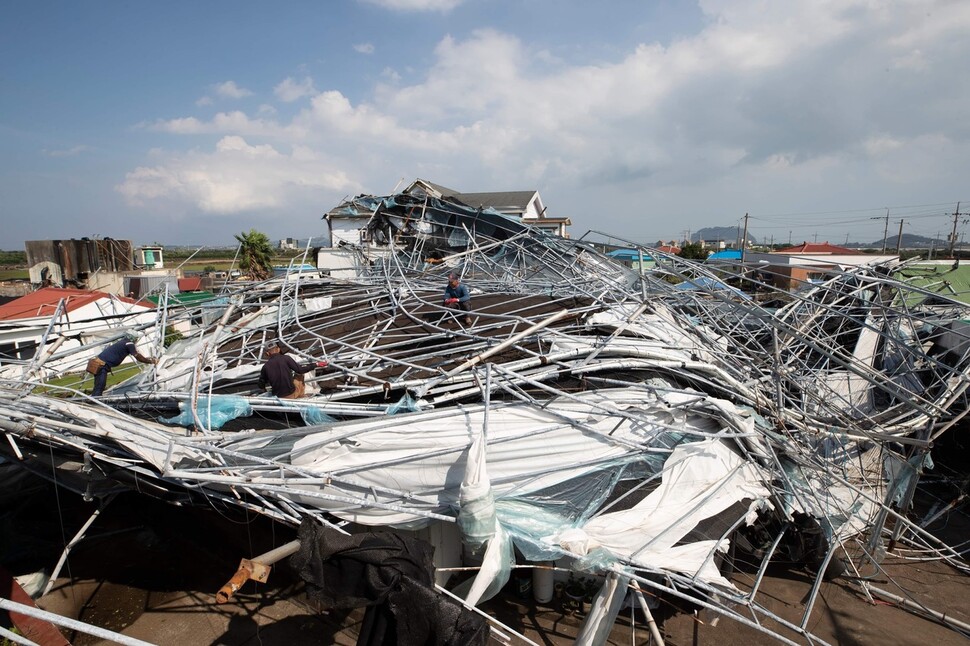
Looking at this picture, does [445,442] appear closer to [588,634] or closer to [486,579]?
[486,579]

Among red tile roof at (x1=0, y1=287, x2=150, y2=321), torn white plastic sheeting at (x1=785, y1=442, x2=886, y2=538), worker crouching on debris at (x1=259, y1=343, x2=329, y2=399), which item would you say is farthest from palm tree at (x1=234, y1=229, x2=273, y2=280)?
torn white plastic sheeting at (x1=785, y1=442, x2=886, y2=538)

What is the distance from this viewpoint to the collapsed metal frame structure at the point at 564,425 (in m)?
4.43

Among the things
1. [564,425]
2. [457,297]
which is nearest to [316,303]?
[457,297]

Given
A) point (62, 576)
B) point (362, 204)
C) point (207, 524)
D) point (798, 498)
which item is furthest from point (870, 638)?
point (362, 204)

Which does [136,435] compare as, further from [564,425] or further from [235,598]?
[564,425]

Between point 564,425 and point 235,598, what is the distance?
4.66 metres

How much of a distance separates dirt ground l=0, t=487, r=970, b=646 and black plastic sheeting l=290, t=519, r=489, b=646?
1.98 meters

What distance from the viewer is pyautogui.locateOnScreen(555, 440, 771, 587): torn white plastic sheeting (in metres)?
4.21

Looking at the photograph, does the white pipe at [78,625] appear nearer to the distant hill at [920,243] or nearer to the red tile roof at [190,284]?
the distant hill at [920,243]

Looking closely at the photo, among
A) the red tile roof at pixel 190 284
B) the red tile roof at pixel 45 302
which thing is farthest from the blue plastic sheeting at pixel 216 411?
the red tile roof at pixel 190 284

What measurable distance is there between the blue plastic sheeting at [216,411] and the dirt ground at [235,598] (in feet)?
3.57

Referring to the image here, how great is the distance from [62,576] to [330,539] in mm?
5959

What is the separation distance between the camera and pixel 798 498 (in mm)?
5375

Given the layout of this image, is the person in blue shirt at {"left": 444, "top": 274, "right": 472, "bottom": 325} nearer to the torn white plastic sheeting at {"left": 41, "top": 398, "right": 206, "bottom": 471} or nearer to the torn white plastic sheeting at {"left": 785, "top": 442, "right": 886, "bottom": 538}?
the torn white plastic sheeting at {"left": 41, "top": 398, "right": 206, "bottom": 471}
